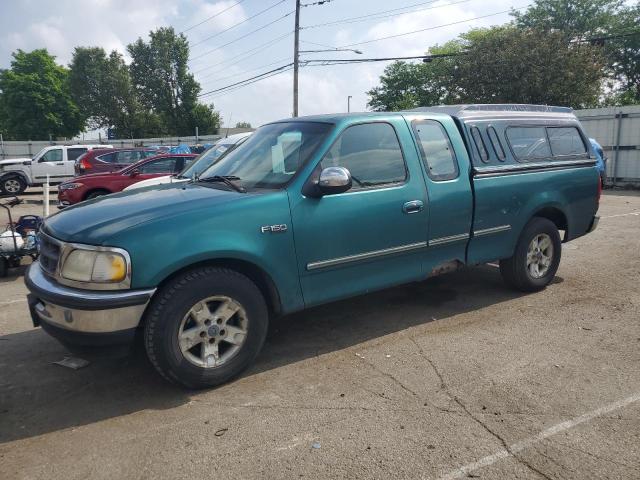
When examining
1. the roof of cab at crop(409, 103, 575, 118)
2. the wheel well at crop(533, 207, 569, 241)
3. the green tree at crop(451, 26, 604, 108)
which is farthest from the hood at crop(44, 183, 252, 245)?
the green tree at crop(451, 26, 604, 108)

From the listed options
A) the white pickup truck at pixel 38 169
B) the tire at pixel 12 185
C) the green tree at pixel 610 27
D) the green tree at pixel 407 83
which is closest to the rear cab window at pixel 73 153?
the white pickup truck at pixel 38 169

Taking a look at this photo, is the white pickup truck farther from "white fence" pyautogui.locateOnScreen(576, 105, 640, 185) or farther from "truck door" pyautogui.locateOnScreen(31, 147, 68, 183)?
"white fence" pyautogui.locateOnScreen(576, 105, 640, 185)

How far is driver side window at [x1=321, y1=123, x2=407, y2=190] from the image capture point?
166 inches

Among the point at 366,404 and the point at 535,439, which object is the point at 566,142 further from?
the point at 366,404

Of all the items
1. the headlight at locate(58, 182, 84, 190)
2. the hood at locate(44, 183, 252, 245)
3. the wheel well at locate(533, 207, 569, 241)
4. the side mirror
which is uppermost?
the side mirror

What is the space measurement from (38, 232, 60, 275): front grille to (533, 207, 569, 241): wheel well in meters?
4.58

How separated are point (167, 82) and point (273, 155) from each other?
64.4 meters

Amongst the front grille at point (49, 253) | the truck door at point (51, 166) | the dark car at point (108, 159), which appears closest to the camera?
the front grille at point (49, 253)

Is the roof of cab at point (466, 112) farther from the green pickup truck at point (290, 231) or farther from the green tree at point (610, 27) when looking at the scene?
the green tree at point (610, 27)

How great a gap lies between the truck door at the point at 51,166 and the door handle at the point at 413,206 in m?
20.5

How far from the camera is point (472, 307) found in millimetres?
5379

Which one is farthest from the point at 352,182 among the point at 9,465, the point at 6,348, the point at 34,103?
the point at 34,103

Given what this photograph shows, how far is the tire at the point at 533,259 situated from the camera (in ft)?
18.2

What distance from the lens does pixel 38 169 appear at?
21.4m
